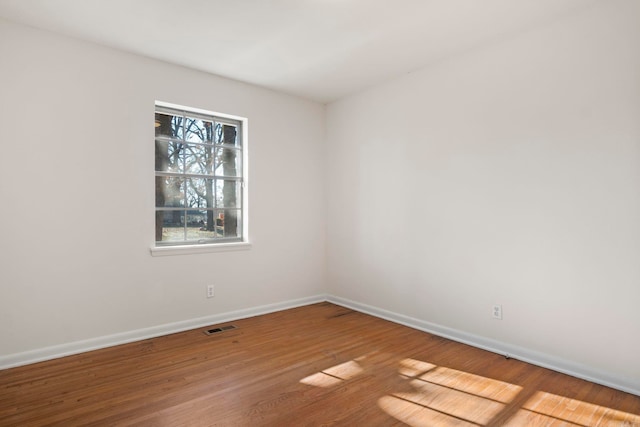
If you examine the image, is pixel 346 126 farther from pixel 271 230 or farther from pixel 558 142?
pixel 558 142

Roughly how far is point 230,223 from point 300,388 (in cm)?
210

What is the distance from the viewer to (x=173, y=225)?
11.6 feet

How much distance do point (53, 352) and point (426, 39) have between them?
3.89m

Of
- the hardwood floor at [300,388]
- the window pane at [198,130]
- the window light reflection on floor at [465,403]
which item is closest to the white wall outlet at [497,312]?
the hardwood floor at [300,388]

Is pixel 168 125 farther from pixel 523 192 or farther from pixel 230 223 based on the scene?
pixel 523 192

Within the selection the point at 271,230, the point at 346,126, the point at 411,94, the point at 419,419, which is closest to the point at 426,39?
the point at 411,94

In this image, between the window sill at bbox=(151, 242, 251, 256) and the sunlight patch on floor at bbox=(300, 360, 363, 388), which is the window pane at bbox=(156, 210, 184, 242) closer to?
the window sill at bbox=(151, 242, 251, 256)

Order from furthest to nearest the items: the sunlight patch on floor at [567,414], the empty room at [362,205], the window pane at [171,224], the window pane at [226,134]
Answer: the window pane at [226,134]
the window pane at [171,224]
the empty room at [362,205]
the sunlight patch on floor at [567,414]

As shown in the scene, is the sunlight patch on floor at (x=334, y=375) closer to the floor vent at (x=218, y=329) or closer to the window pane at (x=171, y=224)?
the floor vent at (x=218, y=329)

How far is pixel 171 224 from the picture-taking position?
3.53 m

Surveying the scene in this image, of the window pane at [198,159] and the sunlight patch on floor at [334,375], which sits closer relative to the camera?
the sunlight patch on floor at [334,375]

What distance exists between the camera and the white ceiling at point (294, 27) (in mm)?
2469

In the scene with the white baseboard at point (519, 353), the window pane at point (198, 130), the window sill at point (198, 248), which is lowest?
the white baseboard at point (519, 353)

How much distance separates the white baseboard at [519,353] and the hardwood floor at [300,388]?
0.26ft
